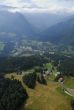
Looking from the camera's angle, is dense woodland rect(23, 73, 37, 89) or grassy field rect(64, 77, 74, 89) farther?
grassy field rect(64, 77, 74, 89)

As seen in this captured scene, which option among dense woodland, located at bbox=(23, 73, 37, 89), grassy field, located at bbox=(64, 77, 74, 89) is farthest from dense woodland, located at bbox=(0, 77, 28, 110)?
grassy field, located at bbox=(64, 77, 74, 89)

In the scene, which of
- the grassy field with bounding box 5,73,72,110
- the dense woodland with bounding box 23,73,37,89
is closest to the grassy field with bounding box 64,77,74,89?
the dense woodland with bounding box 23,73,37,89

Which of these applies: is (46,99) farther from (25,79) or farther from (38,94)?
(25,79)

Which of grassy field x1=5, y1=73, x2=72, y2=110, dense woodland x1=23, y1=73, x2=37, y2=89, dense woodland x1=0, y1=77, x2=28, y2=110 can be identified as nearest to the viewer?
grassy field x1=5, y1=73, x2=72, y2=110

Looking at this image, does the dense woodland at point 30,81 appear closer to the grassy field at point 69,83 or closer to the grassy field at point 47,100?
the grassy field at point 47,100

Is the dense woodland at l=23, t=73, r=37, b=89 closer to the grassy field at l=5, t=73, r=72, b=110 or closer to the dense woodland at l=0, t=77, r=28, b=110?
the grassy field at l=5, t=73, r=72, b=110

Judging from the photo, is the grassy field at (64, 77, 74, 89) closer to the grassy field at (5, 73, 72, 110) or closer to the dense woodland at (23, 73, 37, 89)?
the dense woodland at (23, 73, 37, 89)

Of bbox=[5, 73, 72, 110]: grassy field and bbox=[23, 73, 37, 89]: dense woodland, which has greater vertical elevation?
bbox=[23, 73, 37, 89]: dense woodland

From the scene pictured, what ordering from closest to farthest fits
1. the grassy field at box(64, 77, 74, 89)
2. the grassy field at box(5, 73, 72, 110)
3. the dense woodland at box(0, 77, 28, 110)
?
1. the grassy field at box(5, 73, 72, 110)
2. the dense woodland at box(0, 77, 28, 110)
3. the grassy field at box(64, 77, 74, 89)

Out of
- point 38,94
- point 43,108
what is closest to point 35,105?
point 43,108
